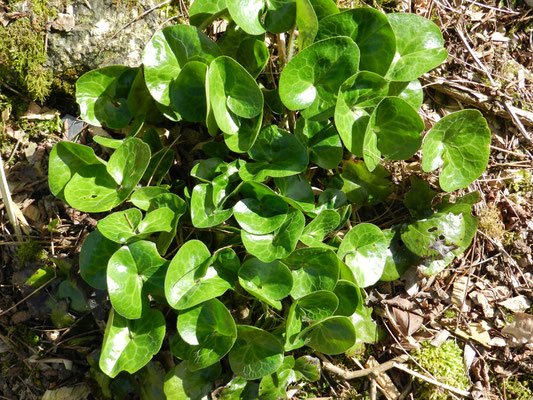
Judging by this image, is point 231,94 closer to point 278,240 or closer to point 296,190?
point 296,190

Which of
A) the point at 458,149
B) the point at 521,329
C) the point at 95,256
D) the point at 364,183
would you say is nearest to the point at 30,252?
the point at 95,256

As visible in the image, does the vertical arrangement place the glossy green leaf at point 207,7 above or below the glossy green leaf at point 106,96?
above

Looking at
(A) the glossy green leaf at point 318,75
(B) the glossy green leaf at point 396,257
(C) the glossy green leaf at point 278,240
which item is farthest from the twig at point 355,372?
(A) the glossy green leaf at point 318,75

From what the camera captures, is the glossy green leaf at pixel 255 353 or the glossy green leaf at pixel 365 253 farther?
the glossy green leaf at pixel 365 253

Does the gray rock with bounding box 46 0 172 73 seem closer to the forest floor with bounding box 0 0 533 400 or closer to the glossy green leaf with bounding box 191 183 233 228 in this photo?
the forest floor with bounding box 0 0 533 400

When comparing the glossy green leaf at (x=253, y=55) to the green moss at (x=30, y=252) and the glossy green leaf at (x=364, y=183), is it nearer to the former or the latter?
the glossy green leaf at (x=364, y=183)

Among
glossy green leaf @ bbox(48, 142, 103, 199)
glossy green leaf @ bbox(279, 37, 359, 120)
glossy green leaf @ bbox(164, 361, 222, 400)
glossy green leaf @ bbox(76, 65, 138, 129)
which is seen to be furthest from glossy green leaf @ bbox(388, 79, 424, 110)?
glossy green leaf @ bbox(164, 361, 222, 400)
